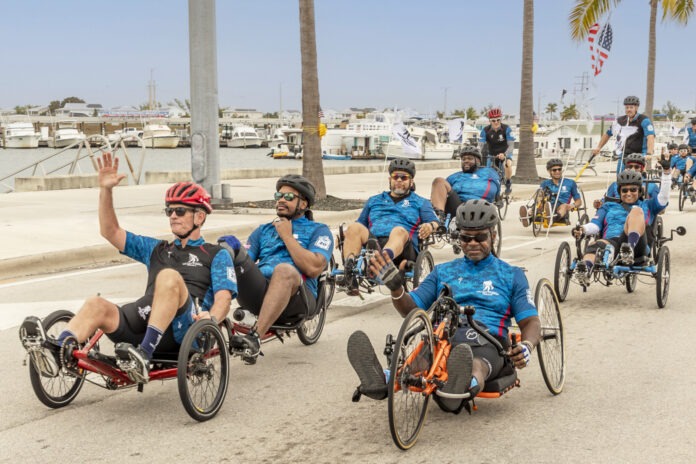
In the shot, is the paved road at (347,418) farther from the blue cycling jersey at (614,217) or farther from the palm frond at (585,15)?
the palm frond at (585,15)

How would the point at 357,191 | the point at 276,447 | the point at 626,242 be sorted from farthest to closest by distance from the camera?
the point at 357,191 → the point at 626,242 → the point at 276,447

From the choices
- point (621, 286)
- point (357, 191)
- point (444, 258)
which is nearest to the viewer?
point (621, 286)

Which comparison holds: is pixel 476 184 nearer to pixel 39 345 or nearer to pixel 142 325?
pixel 142 325

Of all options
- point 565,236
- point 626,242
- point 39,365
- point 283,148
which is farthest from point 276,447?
point 283,148

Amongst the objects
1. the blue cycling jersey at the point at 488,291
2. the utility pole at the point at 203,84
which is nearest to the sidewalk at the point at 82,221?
the utility pole at the point at 203,84

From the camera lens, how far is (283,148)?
315ft

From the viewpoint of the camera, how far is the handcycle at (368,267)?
9016 mm

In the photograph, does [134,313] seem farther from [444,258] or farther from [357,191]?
[357,191]

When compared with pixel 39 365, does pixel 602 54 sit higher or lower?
higher

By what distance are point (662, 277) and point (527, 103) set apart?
72.3 ft

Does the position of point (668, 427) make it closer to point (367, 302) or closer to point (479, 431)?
point (479, 431)

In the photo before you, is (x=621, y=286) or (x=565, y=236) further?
(x=565, y=236)

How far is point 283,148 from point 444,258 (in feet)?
272

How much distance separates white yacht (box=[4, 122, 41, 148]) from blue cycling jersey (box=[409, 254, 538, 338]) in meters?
111
